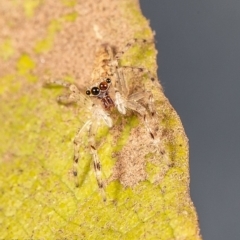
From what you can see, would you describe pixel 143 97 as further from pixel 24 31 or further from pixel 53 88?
pixel 24 31

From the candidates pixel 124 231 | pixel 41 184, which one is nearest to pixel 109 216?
pixel 124 231

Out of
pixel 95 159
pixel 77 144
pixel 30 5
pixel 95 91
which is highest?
pixel 30 5

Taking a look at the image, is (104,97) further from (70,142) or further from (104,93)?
(70,142)

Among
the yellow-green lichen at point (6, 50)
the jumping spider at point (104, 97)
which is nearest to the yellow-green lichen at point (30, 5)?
the yellow-green lichen at point (6, 50)

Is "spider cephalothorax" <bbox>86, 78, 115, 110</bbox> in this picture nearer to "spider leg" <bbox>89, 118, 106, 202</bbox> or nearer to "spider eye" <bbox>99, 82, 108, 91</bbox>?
"spider eye" <bbox>99, 82, 108, 91</bbox>

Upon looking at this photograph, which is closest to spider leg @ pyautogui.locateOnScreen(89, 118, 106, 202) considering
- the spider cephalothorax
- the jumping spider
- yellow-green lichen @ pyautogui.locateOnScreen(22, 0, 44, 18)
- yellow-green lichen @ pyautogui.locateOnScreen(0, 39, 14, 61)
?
the jumping spider

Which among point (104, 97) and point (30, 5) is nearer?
point (30, 5)

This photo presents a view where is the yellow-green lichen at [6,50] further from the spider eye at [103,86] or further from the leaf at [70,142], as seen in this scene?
the spider eye at [103,86]

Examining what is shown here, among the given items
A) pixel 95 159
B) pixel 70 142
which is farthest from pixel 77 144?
→ pixel 95 159
